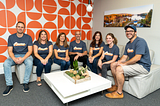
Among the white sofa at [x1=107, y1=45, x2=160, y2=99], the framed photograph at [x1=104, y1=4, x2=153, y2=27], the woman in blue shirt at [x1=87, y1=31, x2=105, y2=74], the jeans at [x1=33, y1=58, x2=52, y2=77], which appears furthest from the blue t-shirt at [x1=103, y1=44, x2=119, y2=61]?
the jeans at [x1=33, y1=58, x2=52, y2=77]

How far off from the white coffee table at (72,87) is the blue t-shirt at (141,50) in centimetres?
79

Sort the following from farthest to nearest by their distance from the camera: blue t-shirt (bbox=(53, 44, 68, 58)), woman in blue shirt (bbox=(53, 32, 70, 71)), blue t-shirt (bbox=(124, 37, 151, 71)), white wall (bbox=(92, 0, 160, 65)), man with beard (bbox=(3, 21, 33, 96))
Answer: blue t-shirt (bbox=(53, 44, 68, 58))
woman in blue shirt (bbox=(53, 32, 70, 71))
white wall (bbox=(92, 0, 160, 65))
man with beard (bbox=(3, 21, 33, 96))
blue t-shirt (bbox=(124, 37, 151, 71))

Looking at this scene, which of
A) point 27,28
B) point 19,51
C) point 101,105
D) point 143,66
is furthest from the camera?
point 27,28

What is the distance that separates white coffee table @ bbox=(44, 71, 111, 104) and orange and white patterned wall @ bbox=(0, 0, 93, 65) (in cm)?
204

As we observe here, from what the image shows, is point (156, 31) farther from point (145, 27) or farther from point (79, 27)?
point (79, 27)

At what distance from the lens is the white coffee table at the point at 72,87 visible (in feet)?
6.30

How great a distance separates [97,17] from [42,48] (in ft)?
8.57

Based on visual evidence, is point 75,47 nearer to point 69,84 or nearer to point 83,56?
point 83,56

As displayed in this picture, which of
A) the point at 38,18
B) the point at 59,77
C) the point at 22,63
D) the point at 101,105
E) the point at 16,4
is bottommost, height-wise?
the point at 101,105

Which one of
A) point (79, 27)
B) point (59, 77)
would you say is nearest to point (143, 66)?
point (59, 77)

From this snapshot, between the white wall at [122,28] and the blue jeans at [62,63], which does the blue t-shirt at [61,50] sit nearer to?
the blue jeans at [62,63]

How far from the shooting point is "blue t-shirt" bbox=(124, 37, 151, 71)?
7.72 ft

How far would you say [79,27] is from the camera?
15.9ft

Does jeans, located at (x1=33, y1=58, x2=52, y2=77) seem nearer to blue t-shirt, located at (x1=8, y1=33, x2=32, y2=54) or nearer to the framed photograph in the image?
blue t-shirt, located at (x1=8, y1=33, x2=32, y2=54)
